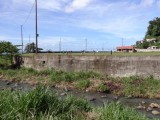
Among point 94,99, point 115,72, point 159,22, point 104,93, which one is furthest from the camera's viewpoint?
point 159,22

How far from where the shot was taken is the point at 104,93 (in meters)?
18.1

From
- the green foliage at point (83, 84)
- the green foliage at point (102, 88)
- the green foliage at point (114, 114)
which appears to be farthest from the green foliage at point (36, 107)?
the green foliage at point (83, 84)

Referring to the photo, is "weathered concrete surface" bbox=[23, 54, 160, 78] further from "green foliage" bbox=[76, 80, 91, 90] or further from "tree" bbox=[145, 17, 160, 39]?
"tree" bbox=[145, 17, 160, 39]

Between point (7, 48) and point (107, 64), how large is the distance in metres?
13.4

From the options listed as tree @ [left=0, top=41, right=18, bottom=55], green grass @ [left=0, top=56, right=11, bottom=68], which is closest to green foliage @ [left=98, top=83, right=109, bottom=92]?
green grass @ [left=0, top=56, right=11, bottom=68]

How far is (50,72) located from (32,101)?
18.1 meters

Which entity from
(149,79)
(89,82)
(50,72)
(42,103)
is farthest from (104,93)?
(42,103)

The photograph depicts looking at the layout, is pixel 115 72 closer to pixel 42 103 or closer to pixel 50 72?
pixel 50 72

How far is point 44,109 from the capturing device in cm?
738

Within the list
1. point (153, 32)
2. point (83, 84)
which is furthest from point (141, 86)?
point (153, 32)

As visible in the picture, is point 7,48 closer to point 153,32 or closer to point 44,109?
point 44,109

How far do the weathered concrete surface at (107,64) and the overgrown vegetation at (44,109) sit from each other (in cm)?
1219

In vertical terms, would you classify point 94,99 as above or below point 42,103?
below

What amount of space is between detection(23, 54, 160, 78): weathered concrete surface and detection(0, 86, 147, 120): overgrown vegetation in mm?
12192
